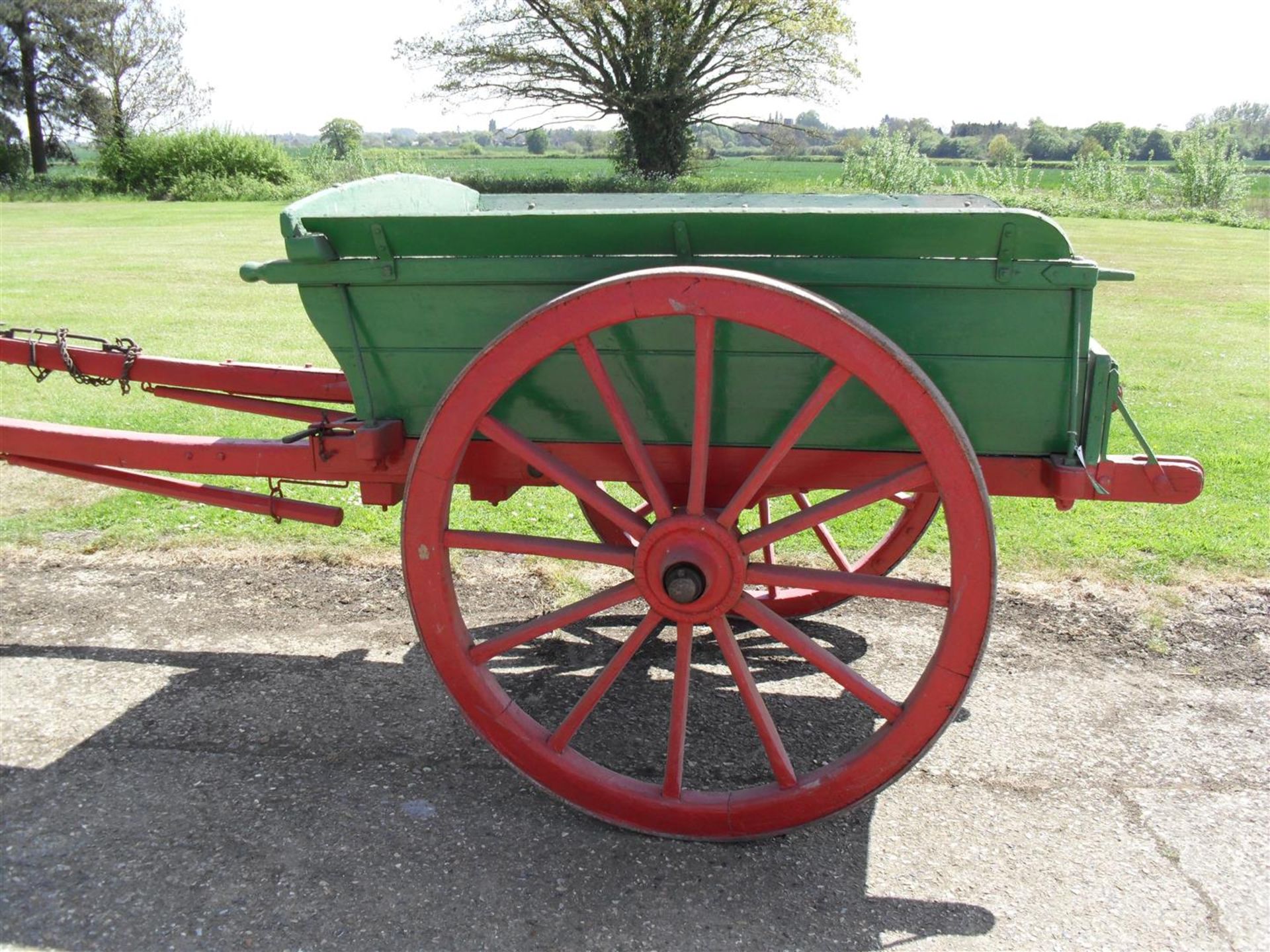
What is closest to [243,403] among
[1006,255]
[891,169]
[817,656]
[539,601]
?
[539,601]

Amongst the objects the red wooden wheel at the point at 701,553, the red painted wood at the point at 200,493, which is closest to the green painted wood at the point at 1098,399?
the red wooden wheel at the point at 701,553

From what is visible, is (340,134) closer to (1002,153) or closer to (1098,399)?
(1002,153)

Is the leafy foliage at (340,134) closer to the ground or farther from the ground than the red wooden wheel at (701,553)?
farther from the ground

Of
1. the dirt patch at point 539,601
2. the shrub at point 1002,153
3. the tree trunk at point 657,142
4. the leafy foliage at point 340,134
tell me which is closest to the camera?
the dirt patch at point 539,601

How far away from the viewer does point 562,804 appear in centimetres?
268

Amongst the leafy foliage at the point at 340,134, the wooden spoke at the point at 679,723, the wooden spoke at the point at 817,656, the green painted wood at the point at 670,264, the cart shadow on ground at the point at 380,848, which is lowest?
the cart shadow on ground at the point at 380,848

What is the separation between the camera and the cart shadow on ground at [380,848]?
227 cm

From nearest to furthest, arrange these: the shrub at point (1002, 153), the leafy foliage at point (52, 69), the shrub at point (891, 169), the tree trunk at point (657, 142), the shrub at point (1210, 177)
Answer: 1. the shrub at point (891, 169)
2. the shrub at point (1210, 177)
3. the shrub at point (1002, 153)
4. the tree trunk at point (657, 142)
5. the leafy foliage at point (52, 69)

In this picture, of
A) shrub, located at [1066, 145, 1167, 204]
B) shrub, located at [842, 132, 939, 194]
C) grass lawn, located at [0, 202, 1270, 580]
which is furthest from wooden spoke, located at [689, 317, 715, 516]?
A: shrub, located at [1066, 145, 1167, 204]

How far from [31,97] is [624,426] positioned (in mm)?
42524

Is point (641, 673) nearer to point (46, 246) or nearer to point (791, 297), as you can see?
point (791, 297)

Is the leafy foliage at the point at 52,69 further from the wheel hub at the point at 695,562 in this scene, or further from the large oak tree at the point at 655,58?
the wheel hub at the point at 695,562

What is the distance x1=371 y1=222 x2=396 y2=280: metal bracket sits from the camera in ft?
8.07

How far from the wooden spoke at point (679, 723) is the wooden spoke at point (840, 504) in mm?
269
